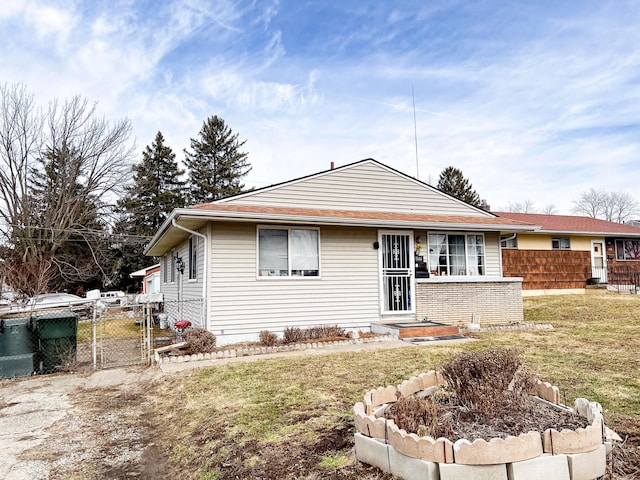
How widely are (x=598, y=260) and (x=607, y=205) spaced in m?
37.0

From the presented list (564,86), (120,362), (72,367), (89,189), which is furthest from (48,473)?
(89,189)

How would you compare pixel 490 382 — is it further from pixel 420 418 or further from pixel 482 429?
pixel 420 418

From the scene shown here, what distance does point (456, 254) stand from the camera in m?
11.4

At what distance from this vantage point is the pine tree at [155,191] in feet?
117

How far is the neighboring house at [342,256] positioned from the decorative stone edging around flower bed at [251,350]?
3.36 ft

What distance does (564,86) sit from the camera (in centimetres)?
1430

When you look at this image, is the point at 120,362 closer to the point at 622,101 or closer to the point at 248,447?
the point at 248,447

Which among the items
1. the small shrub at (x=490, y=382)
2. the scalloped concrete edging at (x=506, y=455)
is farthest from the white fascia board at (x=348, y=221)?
the scalloped concrete edging at (x=506, y=455)

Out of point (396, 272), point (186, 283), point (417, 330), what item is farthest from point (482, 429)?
point (186, 283)

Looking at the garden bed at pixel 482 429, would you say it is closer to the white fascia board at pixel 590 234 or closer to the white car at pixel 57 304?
the white car at pixel 57 304

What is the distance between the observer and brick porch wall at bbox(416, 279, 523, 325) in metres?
10.7

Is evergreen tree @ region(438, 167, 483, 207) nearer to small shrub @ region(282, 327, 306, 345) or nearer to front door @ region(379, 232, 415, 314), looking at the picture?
front door @ region(379, 232, 415, 314)

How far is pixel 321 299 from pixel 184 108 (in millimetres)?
12427

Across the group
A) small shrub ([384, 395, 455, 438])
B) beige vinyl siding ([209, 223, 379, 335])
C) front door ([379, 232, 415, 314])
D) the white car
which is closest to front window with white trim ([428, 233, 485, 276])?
front door ([379, 232, 415, 314])
